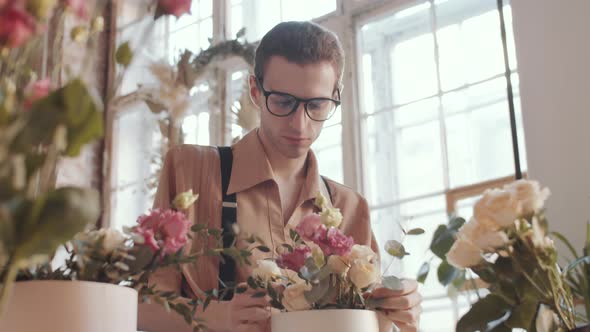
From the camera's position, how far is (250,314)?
3.88ft

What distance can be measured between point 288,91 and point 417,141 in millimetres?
2175

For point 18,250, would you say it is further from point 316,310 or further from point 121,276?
point 316,310

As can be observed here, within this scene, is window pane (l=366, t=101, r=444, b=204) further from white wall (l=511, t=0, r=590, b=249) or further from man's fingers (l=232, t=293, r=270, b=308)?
man's fingers (l=232, t=293, r=270, b=308)

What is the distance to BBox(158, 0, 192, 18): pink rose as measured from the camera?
65 centimetres

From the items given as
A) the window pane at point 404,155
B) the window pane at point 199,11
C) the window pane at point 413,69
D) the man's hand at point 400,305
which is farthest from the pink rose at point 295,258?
the window pane at point 199,11

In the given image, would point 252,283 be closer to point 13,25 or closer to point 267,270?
point 267,270

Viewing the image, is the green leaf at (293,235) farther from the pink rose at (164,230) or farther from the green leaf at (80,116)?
the green leaf at (80,116)

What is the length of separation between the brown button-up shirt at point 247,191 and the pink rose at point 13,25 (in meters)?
1.09

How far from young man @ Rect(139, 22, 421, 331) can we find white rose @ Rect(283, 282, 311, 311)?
0.46m

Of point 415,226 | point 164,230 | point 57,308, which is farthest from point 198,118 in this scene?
point 57,308

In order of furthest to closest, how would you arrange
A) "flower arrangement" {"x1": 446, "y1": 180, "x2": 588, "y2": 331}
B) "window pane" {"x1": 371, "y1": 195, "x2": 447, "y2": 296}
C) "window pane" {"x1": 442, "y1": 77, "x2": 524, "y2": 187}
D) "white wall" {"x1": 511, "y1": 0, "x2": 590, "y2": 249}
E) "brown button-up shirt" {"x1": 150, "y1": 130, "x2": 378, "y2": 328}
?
"window pane" {"x1": 371, "y1": 195, "x2": 447, "y2": 296} → "window pane" {"x1": 442, "y1": 77, "x2": 524, "y2": 187} → "white wall" {"x1": 511, "y1": 0, "x2": 590, "y2": 249} → "brown button-up shirt" {"x1": 150, "y1": 130, "x2": 378, "y2": 328} → "flower arrangement" {"x1": 446, "y1": 180, "x2": 588, "y2": 331}

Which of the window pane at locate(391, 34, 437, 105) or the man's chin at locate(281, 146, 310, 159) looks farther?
the window pane at locate(391, 34, 437, 105)

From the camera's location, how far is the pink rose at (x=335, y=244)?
108cm

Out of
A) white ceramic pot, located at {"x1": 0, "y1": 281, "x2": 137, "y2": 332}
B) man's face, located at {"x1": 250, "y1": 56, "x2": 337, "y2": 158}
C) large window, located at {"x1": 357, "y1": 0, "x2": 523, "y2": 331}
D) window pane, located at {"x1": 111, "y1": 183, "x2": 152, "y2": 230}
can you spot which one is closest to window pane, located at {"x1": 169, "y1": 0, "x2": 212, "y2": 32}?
window pane, located at {"x1": 111, "y1": 183, "x2": 152, "y2": 230}
